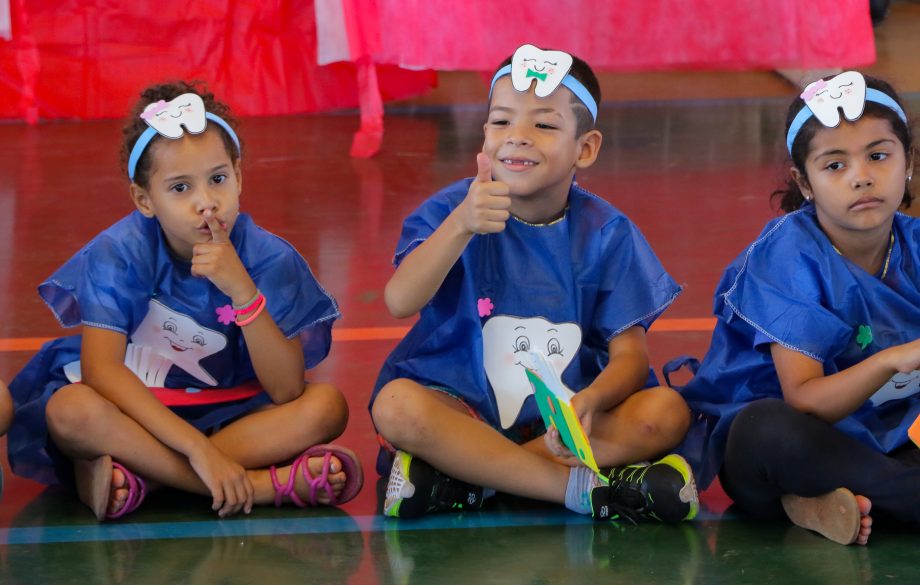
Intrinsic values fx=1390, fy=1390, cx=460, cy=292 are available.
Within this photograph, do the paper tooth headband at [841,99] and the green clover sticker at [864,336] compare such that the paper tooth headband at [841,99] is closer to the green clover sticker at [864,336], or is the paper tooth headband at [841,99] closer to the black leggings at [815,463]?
the green clover sticker at [864,336]

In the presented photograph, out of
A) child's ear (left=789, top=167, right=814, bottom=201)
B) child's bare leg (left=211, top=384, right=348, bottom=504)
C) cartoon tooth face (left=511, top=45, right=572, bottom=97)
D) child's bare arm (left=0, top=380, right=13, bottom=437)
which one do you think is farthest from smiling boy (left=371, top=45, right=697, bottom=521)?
child's bare arm (left=0, top=380, right=13, bottom=437)

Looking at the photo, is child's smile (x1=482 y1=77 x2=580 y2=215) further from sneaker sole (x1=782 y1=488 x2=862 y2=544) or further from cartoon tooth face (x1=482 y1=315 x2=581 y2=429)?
sneaker sole (x1=782 y1=488 x2=862 y2=544)

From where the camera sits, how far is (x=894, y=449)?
7.21 ft

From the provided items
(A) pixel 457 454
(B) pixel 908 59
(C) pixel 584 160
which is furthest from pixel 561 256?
(B) pixel 908 59

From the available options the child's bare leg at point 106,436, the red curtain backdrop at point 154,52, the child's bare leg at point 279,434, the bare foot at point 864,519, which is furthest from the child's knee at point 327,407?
the red curtain backdrop at point 154,52

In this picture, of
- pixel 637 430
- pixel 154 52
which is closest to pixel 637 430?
pixel 637 430

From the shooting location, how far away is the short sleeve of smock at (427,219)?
2.32m

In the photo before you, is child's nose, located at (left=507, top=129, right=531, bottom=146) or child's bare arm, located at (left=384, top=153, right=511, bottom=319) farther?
child's nose, located at (left=507, top=129, right=531, bottom=146)

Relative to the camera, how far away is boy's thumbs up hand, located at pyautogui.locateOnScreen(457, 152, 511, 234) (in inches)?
83.0

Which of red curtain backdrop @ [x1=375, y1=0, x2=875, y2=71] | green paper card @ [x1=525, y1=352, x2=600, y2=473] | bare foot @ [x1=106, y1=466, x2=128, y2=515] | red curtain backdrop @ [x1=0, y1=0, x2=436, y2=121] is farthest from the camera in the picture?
red curtain backdrop @ [x1=0, y1=0, x2=436, y2=121]

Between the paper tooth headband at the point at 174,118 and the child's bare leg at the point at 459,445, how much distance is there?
0.54m

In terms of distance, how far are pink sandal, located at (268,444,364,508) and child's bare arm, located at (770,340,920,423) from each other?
69 centimetres

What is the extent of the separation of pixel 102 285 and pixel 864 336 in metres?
1.22

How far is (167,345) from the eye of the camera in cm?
235
